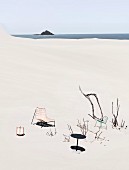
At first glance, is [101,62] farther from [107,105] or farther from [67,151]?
[67,151]

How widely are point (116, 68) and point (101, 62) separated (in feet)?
7.72

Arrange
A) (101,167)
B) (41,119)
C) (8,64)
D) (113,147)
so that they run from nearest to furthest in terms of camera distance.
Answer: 1. (101,167)
2. (113,147)
3. (41,119)
4. (8,64)

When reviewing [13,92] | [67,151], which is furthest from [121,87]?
[67,151]

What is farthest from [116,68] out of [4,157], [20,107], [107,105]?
[4,157]

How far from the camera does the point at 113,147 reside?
9.63m

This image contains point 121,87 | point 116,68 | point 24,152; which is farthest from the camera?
point 116,68

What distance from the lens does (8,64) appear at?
21.6 metres

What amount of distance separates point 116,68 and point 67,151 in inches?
617

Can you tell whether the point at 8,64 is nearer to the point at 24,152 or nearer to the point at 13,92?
the point at 13,92

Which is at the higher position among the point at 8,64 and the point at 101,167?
the point at 8,64

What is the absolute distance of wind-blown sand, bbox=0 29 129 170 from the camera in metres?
8.70

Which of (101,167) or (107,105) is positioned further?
(107,105)

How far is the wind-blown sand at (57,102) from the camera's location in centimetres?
870

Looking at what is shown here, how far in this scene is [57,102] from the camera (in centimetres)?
1402
